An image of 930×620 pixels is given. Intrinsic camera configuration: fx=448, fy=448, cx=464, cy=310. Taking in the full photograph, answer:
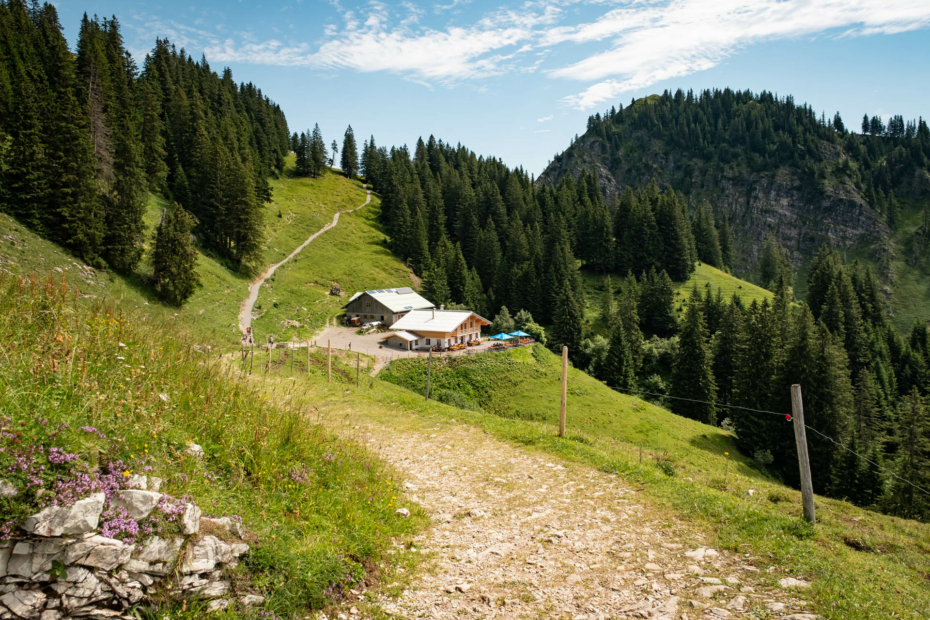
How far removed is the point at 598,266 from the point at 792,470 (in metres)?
67.2

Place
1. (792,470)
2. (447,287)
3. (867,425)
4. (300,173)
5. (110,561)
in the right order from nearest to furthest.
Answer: (110,561) → (792,470) → (867,425) → (447,287) → (300,173)

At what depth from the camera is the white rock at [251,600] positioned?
5.16m

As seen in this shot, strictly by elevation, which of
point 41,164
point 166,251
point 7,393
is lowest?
point 7,393

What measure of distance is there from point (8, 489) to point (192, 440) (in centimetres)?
253

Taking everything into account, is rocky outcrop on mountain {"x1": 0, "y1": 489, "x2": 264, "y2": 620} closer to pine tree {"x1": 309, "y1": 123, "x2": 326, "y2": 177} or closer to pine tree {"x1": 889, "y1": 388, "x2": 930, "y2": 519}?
pine tree {"x1": 889, "y1": 388, "x2": 930, "y2": 519}

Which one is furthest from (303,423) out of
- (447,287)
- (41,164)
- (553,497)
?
(447,287)

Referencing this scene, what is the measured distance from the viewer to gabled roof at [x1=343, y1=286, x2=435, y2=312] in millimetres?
69625

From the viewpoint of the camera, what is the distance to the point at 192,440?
6680 mm

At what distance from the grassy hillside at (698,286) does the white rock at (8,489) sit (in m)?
86.1

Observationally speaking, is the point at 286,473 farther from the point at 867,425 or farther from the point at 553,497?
the point at 867,425

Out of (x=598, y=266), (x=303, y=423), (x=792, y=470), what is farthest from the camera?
(x=598, y=266)

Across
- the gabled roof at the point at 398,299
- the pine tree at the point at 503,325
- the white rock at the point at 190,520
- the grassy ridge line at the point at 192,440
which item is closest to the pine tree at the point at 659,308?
the pine tree at the point at 503,325

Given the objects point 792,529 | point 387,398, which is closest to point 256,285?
point 387,398

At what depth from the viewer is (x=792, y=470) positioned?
40.9 meters
